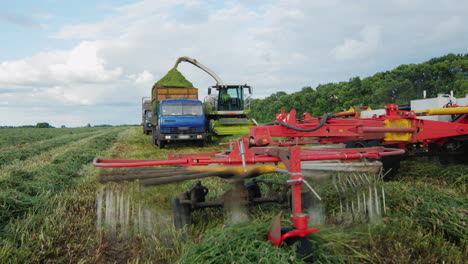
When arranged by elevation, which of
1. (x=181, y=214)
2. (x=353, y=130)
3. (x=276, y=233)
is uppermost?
(x=353, y=130)

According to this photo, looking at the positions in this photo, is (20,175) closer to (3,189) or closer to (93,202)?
(3,189)

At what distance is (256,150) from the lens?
126 inches

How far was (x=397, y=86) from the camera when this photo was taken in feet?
105

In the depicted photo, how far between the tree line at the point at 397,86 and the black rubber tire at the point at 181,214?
30.0 m

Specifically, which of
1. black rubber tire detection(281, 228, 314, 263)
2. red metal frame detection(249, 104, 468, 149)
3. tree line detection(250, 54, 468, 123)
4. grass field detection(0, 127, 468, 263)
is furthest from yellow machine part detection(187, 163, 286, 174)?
tree line detection(250, 54, 468, 123)

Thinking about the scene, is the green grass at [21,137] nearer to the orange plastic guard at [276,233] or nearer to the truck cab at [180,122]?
the truck cab at [180,122]

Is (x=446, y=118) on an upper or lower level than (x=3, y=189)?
upper

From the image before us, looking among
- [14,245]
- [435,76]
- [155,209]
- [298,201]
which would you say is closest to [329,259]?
[298,201]

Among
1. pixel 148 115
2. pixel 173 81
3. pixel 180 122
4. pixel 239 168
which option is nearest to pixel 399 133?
pixel 239 168

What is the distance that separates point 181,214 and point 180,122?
9.55 metres

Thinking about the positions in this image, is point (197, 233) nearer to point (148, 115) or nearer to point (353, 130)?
point (353, 130)

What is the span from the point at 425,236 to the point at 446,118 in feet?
12.5

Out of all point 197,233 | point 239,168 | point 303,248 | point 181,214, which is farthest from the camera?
point 181,214

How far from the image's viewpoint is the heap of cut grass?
16.3m
